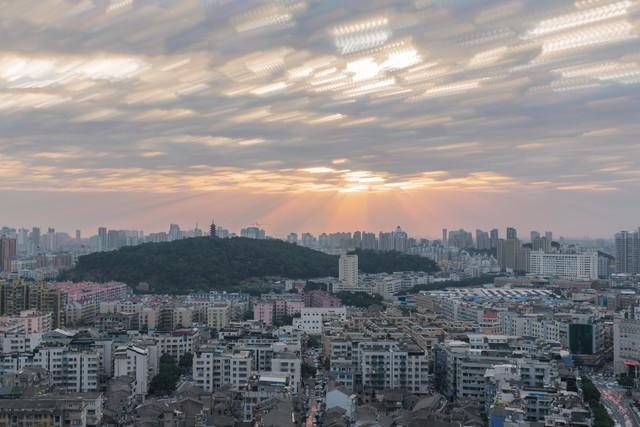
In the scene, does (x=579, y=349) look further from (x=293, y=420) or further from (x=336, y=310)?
(x=293, y=420)

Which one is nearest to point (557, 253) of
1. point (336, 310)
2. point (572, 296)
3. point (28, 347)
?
point (572, 296)

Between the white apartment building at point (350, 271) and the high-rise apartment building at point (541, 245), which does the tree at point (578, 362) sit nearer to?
the white apartment building at point (350, 271)

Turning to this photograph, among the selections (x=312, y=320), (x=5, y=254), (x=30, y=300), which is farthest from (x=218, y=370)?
(x=5, y=254)

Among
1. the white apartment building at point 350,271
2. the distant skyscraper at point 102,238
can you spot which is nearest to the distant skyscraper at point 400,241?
the white apartment building at point 350,271

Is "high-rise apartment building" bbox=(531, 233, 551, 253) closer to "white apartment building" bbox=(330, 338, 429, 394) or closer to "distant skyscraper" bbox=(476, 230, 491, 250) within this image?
"distant skyscraper" bbox=(476, 230, 491, 250)

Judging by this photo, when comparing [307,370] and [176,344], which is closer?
[307,370]

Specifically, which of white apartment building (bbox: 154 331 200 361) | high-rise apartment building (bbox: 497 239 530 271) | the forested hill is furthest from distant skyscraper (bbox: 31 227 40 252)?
white apartment building (bbox: 154 331 200 361)

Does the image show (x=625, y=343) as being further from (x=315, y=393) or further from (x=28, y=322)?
(x=28, y=322)
